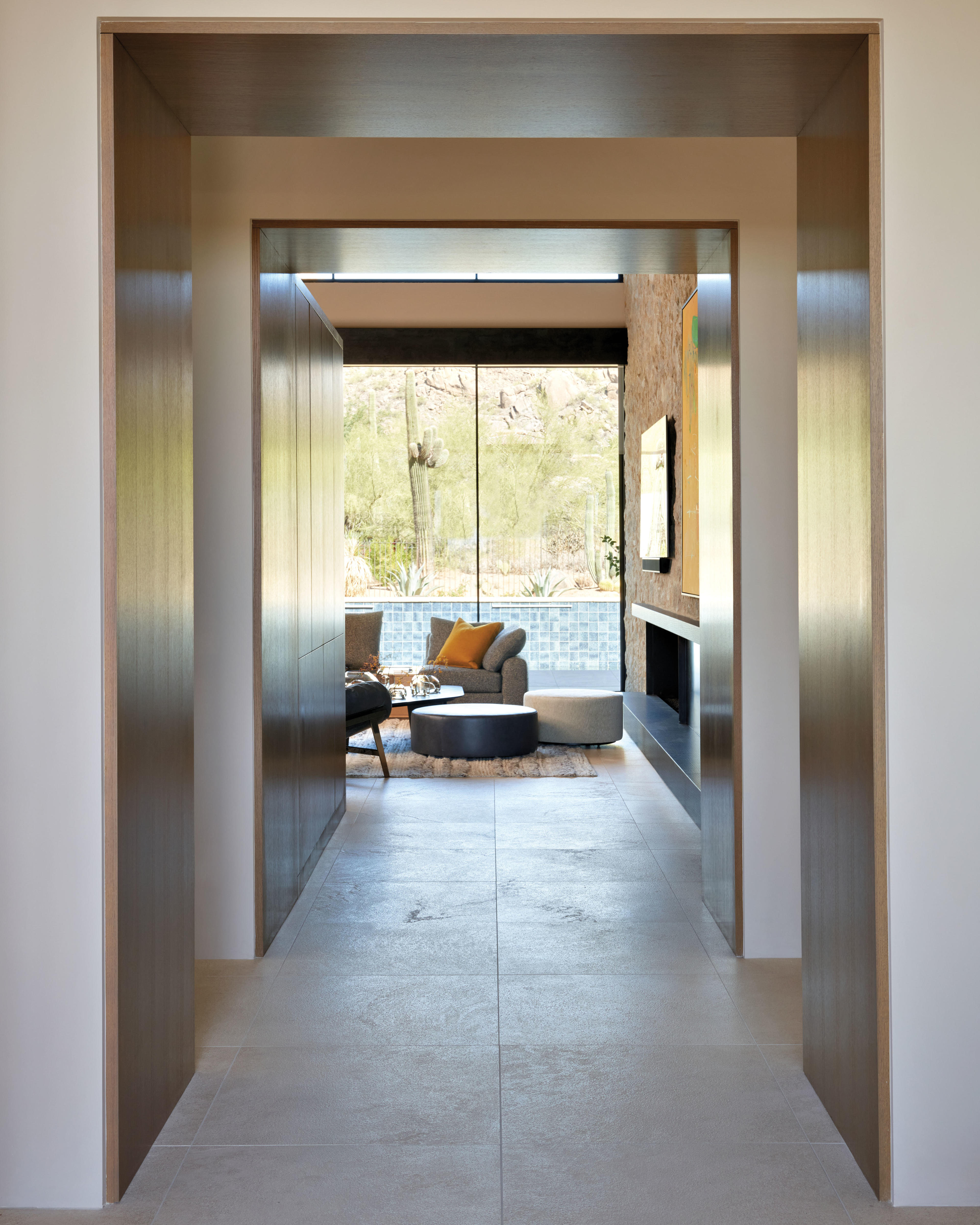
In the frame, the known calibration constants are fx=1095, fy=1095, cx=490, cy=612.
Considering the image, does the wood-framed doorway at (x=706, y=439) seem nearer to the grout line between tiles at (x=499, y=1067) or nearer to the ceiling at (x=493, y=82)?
the grout line between tiles at (x=499, y=1067)

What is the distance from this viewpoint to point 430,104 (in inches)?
101

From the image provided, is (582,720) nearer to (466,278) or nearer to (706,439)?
(706,439)

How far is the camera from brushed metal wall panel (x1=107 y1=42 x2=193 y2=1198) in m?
2.28

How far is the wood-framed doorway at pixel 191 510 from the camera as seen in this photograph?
7.35 feet

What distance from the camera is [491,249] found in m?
4.05

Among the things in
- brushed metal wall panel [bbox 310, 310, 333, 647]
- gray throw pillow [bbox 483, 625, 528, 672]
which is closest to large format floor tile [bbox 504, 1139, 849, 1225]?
brushed metal wall panel [bbox 310, 310, 333, 647]

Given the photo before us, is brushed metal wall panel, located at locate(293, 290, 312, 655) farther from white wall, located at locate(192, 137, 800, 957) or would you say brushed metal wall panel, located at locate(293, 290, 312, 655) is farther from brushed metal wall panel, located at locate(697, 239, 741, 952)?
brushed metal wall panel, located at locate(697, 239, 741, 952)

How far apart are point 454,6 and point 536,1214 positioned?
246 centimetres

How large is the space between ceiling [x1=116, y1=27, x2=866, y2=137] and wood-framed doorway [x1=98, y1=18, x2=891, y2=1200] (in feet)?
0.04

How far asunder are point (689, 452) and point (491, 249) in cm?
324

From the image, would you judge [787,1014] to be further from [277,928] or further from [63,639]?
[63,639]

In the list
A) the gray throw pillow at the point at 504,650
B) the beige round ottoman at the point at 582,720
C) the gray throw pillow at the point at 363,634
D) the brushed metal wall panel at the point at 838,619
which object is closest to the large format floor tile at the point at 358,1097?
the brushed metal wall panel at the point at 838,619

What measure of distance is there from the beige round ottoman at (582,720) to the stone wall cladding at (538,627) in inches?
109

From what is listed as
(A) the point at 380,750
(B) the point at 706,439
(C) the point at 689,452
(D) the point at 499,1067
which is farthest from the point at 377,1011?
(C) the point at 689,452
